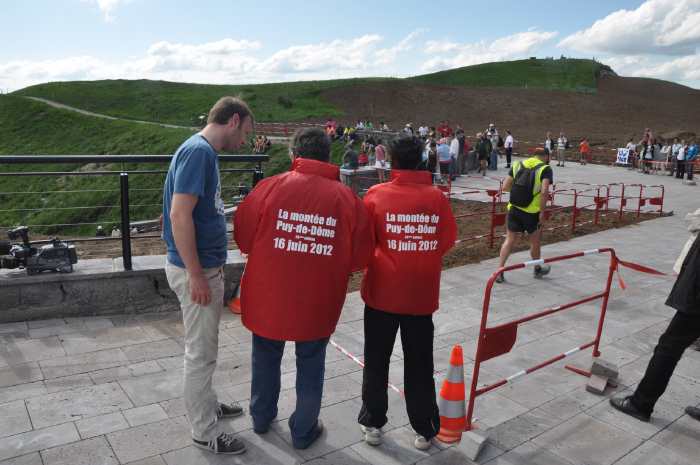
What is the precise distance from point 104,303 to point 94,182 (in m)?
28.2

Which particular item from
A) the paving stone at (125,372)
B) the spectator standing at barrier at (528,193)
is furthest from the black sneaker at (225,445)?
the spectator standing at barrier at (528,193)

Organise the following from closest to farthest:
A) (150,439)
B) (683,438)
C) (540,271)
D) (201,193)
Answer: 1. (201,193)
2. (150,439)
3. (683,438)
4. (540,271)

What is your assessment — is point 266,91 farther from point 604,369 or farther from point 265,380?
point 265,380

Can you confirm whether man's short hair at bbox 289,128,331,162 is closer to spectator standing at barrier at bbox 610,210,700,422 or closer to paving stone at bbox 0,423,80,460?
paving stone at bbox 0,423,80,460

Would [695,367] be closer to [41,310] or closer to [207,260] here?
[207,260]

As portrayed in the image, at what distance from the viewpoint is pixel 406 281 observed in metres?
3.26

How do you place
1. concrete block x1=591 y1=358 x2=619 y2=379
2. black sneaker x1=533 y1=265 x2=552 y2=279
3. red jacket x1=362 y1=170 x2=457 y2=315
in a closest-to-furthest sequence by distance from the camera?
red jacket x1=362 y1=170 x2=457 y2=315
concrete block x1=591 y1=358 x2=619 y2=379
black sneaker x1=533 y1=265 x2=552 y2=279

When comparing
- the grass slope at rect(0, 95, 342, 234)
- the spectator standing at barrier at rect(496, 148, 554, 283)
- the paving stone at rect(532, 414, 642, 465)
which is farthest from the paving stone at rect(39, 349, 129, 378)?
the grass slope at rect(0, 95, 342, 234)

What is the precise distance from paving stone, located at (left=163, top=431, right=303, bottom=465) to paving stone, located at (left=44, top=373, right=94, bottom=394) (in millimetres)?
1189

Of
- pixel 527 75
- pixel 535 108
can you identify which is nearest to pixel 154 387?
pixel 535 108

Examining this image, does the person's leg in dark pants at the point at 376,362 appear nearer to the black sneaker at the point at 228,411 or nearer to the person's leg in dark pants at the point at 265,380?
→ the person's leg in dark pants at the point at 265,380

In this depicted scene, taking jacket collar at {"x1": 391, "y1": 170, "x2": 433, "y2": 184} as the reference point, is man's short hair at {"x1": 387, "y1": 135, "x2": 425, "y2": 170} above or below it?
above

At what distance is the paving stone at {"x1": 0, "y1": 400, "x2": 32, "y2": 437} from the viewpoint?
341cm

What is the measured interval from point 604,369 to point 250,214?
10.2 feet
